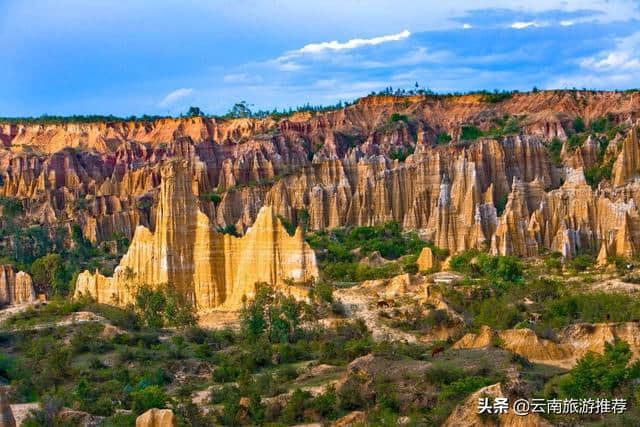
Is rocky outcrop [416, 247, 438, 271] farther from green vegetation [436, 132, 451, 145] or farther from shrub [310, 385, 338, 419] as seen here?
green vegetation [436, 132, 451, 145]

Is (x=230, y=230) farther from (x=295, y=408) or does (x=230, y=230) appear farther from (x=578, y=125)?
(x=295, y=408)

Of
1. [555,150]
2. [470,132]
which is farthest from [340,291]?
[470,132]

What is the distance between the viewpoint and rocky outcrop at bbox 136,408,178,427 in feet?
73.1

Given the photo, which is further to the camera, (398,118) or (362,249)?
(398,118)

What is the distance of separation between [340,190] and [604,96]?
38782 mm

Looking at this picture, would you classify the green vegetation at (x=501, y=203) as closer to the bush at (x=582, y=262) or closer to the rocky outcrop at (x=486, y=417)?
the bush at (x=582, y=262)

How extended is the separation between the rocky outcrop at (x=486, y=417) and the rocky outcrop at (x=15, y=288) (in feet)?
113

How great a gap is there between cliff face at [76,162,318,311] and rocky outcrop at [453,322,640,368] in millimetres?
12612

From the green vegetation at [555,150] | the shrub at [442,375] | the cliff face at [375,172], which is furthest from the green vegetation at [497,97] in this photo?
the shrub at [442,375]

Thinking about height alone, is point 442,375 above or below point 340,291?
below

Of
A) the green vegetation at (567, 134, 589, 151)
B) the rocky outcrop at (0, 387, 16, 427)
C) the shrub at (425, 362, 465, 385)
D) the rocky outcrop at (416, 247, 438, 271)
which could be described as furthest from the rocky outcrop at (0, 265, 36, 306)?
the green vegetation at (567, 134, 589, 151)

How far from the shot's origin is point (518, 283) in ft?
147

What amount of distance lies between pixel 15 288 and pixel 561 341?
3046cm

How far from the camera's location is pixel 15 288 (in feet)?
174
